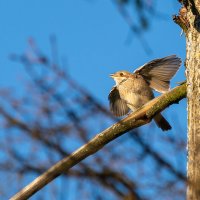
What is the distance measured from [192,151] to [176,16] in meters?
1.02

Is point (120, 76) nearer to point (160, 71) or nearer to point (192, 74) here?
point (160, 71)

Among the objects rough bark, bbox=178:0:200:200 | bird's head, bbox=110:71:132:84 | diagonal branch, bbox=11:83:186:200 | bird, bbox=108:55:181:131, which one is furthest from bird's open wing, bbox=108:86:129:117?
rough bark, bbox=178:0:200:200

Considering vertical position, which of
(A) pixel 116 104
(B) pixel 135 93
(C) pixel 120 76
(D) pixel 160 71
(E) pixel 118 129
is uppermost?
Answer: (C) pixel 120 76

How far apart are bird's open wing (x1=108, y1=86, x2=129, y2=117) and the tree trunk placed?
2575 mm

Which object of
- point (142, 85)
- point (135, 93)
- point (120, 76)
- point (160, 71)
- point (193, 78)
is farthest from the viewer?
point (120, 76)

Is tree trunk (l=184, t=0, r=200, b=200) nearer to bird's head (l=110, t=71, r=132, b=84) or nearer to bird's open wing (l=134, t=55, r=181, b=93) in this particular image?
bird's open wing (l=134, t=55, r=181, b=93)

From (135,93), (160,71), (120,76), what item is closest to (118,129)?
(160,71)

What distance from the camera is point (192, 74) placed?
3.11m

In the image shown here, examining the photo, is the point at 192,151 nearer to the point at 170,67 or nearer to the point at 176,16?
the point at 176,16

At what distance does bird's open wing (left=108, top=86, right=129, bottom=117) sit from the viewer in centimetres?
580

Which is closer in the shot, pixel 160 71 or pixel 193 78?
pixel 193 78

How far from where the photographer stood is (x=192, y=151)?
2807 millimetres

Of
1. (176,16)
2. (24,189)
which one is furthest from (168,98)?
(24,189)

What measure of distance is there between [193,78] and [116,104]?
300 cm
